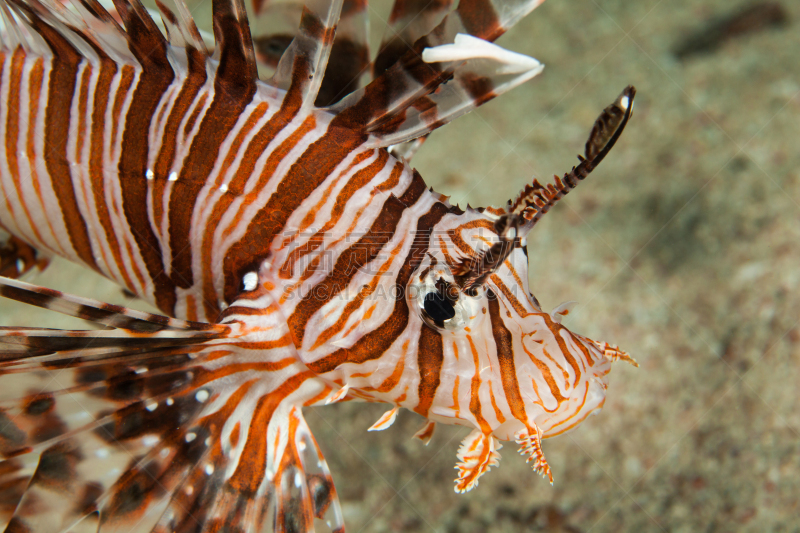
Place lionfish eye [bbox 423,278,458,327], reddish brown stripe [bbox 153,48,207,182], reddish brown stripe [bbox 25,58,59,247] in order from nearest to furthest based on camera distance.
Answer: lionfish eye [bbox 423,278,458,327], reddish brown stripe [bbox 153,48,207,182], reddish brown stripe [bbox 25,58,59,247]

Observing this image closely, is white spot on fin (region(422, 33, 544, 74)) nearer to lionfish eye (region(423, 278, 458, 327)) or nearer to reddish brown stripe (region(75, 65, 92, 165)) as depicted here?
lionfish eye (region(423, 278, 458, 327))

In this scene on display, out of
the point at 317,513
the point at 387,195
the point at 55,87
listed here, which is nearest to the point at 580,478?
the point at 317,513

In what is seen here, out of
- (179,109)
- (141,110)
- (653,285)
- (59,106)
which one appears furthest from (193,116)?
(653,285)

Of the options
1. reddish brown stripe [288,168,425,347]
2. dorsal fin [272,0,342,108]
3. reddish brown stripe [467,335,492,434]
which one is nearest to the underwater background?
dorsal fin [272,0,342,108]

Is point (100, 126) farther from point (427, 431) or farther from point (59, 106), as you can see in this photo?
point (427, 431)

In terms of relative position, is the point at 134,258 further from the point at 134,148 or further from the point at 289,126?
the point at 289,126

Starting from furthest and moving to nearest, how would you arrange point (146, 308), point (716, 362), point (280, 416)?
point (146, 308) < point (716, 362) < point (280, 416)
